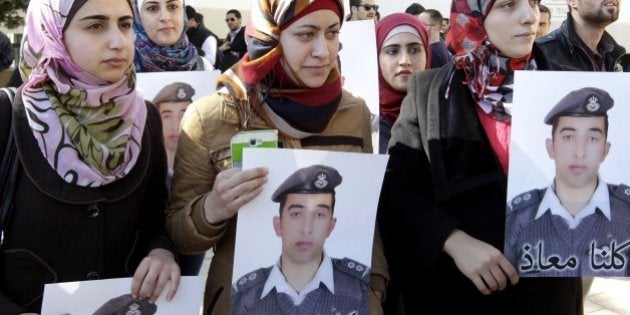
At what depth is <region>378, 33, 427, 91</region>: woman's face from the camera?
372 cm

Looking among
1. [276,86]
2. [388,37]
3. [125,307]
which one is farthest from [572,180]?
[388,37]

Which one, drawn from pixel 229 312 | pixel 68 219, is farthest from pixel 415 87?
pixel 68 219

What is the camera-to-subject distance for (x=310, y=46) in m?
2.11

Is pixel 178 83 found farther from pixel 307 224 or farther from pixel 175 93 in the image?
pixel 307 224

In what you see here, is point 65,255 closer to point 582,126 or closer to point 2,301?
point 2,301

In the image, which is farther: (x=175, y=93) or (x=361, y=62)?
(x=361, y=62)

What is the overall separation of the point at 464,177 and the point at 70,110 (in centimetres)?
121

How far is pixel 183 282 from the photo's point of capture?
202 cm

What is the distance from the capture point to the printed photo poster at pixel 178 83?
318 centimetres

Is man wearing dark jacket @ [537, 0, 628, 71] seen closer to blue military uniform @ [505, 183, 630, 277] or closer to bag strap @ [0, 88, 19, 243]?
blue military uniform @ [505, 183, 630, 277]

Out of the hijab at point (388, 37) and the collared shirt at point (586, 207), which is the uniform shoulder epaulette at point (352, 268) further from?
the hijab at point (388, 37)

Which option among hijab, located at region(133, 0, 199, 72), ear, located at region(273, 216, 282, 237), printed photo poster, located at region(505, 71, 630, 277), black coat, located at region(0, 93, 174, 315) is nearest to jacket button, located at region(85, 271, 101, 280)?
black coat, located at region(0, 93, 174, 315)

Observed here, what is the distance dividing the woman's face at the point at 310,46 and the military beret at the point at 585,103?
71 centimetres

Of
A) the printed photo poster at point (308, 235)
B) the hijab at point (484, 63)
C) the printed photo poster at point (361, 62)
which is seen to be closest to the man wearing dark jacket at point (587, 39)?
the printed photo poster at point (361, 62)
